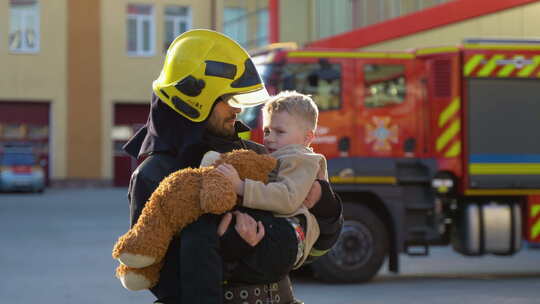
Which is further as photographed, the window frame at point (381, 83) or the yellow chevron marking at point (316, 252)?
the window frame at point (381, 83)

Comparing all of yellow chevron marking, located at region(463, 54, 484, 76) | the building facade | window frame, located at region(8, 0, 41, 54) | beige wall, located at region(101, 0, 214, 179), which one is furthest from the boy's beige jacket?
window frame, located at region(8, 0, 41, 54)

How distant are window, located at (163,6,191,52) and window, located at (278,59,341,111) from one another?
28.4m

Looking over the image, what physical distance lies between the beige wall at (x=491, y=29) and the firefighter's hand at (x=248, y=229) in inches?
614

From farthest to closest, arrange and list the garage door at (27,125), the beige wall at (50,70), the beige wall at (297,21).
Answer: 1. the beige wall at (50,70)
2. the garage door at (27,125)
3. the beige wall at (297,21)

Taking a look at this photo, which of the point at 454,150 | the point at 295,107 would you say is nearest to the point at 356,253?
the point at 454,150

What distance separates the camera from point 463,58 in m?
10.7

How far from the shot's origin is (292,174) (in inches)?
113

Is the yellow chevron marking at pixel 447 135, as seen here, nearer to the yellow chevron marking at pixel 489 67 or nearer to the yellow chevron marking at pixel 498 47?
the yellow chevron marking at pixel 489 67

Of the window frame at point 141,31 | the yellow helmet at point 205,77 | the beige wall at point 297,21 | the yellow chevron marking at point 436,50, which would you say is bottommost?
the yellow helmet at point 205,77

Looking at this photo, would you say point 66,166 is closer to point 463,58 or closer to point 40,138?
point 40,138

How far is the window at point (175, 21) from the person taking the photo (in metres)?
38.5

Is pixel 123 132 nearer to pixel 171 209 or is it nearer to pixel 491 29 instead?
pixel 491 29

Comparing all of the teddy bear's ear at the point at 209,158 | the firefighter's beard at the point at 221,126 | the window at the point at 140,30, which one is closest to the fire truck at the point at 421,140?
the firefighter's beard at the point at 221,126

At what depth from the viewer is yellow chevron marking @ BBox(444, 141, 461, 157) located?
10.6 metres
